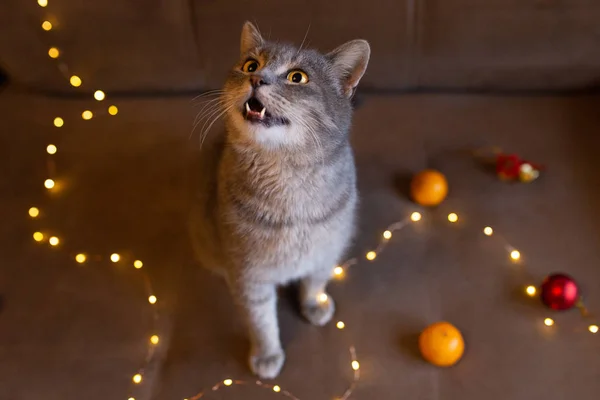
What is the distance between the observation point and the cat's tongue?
0.92m

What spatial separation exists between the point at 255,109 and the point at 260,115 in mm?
16

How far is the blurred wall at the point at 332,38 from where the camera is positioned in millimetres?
1449

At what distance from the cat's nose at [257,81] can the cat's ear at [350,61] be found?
18 cm

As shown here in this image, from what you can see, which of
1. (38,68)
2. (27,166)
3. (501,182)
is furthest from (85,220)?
(501,182)

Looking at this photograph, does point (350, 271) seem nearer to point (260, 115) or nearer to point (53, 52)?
point (260, 115)

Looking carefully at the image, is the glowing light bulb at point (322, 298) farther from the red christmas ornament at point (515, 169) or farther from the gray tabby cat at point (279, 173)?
the red christmas ornament at point (515, 169)

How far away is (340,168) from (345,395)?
53 cm

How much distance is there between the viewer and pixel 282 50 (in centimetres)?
101

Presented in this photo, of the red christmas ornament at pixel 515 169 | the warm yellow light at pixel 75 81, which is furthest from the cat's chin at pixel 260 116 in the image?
the warm yellow light at pixel 75 81

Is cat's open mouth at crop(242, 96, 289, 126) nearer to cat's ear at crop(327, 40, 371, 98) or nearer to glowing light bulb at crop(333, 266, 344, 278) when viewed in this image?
cat's ear at crop(327, 40, 371, 98)

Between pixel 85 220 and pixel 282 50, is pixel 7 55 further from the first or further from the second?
pixel 282 50

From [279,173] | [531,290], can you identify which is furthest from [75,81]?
[531,290]

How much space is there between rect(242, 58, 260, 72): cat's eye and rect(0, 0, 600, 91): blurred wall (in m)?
0.49

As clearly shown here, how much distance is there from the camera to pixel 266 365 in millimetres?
1258
